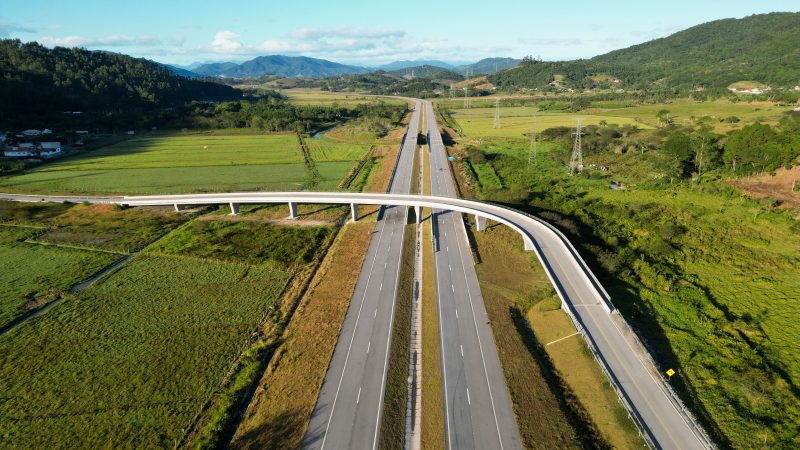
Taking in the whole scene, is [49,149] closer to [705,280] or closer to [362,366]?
[362,366]

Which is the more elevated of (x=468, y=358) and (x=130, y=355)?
(x=468, y=358)

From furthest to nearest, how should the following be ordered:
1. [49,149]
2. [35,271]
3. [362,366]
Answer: [49,149], [35,271], [362,366]

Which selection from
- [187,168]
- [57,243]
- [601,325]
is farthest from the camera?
[187,168]

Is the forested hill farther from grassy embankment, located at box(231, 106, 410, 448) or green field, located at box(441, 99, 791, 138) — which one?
grassy embankment, located at box(231, 106, 410, 448)

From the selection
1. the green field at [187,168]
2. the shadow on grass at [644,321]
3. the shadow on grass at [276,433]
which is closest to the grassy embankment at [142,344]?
the shadow on grass at [276,433]

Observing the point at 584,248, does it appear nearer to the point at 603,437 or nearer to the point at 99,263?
the point at 603,437

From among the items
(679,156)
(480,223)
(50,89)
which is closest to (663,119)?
(679,156)
